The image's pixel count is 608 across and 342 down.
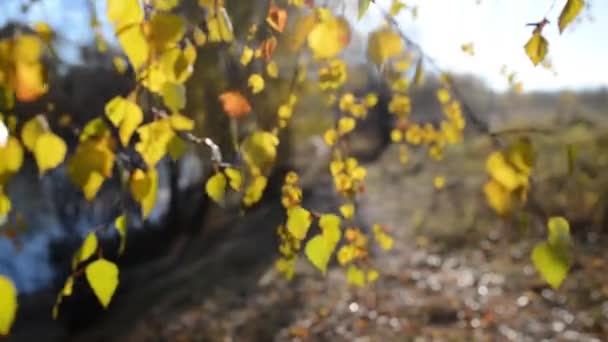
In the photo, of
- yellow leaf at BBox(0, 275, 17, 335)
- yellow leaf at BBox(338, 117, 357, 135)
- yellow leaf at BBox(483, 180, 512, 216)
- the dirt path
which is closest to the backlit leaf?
yellow leaf at BBox(483, 180, 512, 216)

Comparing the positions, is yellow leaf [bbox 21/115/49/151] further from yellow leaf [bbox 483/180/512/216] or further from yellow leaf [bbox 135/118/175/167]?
yellow leaf [bbox 483/180/512/216]

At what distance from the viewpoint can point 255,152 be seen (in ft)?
4.66

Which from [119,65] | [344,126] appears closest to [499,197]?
[344,126]

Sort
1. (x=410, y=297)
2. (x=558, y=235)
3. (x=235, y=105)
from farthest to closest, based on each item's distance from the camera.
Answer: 1. (x=410, y=297)
2. (x=235, y=105)
3. (x=558, y=235)

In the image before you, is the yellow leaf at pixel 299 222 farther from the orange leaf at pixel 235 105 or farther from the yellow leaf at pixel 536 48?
the yellow leaf at pixel 536 48

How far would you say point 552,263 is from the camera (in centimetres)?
136

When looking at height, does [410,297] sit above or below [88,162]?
below

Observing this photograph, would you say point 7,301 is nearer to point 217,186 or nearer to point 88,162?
point 88,162

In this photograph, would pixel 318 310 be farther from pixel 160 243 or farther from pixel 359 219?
pixel 160 243

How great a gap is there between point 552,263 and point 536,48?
1.51 feet

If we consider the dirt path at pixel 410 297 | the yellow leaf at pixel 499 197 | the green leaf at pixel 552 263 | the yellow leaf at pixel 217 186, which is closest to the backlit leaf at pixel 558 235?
the green leaf at pixel 552 263

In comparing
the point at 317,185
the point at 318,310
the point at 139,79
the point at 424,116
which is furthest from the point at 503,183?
the point at 424,116

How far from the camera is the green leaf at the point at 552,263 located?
4.43ft

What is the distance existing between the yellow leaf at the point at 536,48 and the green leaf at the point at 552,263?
40cm
